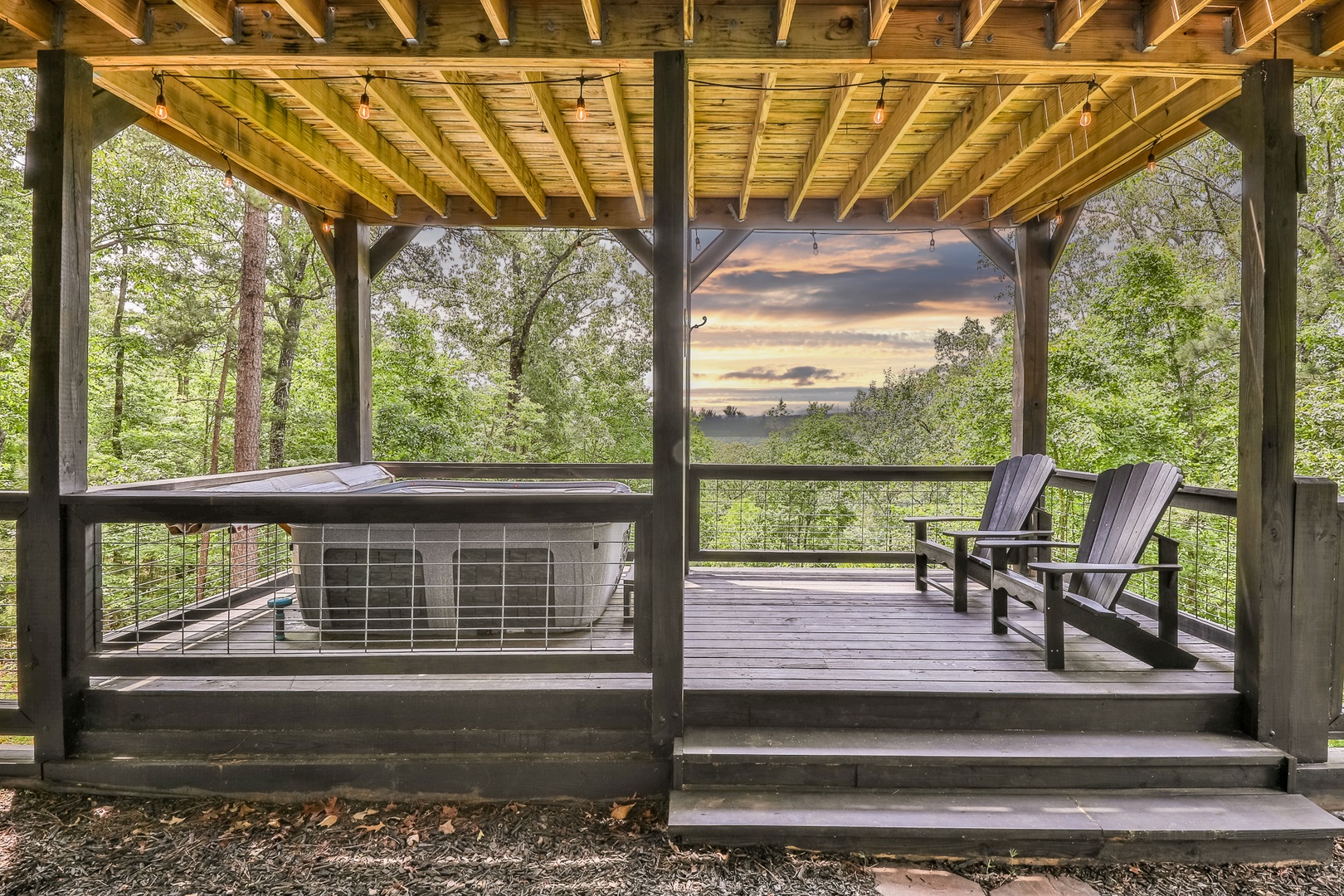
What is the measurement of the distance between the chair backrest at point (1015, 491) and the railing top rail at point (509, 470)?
247 cm

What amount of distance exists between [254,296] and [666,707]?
8.94 metres

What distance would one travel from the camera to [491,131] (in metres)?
3.79

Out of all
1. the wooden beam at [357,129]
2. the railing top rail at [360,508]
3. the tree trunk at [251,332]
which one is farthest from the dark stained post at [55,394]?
the tree trunk at [251,332]

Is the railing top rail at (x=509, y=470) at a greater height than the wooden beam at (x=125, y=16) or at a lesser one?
lesser

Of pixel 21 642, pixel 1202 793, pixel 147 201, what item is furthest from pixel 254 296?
pixel 1202 793

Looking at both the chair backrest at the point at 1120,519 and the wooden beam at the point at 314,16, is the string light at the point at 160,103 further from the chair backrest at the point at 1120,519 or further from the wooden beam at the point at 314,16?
the chair backrest at the point at 1120,519

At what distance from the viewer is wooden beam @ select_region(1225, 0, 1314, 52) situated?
2545 millimetres

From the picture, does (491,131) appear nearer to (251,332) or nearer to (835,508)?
(251,332)

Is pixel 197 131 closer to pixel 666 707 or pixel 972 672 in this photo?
pixel 666 707

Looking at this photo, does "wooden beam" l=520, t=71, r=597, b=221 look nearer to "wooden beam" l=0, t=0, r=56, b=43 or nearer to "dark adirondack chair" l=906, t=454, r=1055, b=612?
"wooden beam" l=0, t=0, r=56, b=43

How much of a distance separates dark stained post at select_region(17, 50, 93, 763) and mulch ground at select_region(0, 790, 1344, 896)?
48 centimetres

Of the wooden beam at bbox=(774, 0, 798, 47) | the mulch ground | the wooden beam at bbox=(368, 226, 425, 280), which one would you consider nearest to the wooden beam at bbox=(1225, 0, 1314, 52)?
the wooden beam at bbox=(774, 0, 798, 47)

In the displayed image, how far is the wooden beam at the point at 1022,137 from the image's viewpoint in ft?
11.3

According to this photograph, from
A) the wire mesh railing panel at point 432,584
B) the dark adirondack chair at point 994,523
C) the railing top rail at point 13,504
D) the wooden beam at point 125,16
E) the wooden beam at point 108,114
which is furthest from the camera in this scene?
the dark adirondack chair at point 994,523
